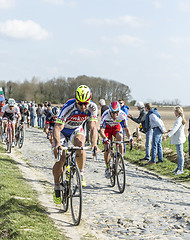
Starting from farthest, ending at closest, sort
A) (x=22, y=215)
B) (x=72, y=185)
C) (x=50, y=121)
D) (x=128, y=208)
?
(x=50, y=121) < (x=128, y=208) < (x=72, y=185) < (x=22, y=215)

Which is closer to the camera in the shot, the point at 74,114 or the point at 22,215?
the point at 22,215

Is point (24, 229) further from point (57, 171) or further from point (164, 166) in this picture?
point (164, 166)

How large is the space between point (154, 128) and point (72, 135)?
6.41 metres

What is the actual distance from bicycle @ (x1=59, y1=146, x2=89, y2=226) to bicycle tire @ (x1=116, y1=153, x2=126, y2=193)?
2.03 m

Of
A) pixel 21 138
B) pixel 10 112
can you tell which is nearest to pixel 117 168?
pixel 10 112

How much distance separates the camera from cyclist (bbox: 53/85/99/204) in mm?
6159

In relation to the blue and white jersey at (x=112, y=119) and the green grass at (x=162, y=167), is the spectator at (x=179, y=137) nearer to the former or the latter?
the green grass at (x=162, y=167)

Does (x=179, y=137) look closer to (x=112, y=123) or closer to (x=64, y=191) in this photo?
(x=112, y=123)

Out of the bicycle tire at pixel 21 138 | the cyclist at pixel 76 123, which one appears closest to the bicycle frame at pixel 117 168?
the cyclist at pixel 76 123

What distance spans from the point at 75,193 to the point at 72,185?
0.14 m

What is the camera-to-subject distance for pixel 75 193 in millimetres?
5973

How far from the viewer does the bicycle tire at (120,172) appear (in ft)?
26.6

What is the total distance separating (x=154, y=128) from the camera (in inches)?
495

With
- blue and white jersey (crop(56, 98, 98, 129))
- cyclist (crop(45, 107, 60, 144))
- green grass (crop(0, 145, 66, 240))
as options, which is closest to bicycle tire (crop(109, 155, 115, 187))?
green grass (crop(0, 145, 66, 240))
